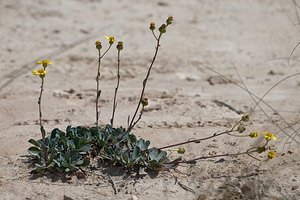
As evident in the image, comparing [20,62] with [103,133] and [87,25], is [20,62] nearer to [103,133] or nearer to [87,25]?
[87,25]

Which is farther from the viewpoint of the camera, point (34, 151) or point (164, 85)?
point (164, 85)

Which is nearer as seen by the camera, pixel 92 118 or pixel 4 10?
pixel 92 118

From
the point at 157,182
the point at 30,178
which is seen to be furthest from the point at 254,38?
the point at 30,178

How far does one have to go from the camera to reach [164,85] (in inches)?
183

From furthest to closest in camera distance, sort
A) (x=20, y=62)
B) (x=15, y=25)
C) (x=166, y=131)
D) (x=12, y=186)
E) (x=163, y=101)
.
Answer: (x=15, y=25), (x=20, y=62), (x=163, y=101), (x=166, y=131), (x=12, y=186)

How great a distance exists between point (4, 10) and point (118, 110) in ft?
10.7

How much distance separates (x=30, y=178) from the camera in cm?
288

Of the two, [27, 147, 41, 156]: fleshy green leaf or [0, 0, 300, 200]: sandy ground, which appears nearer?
[0, 0, 300, 200]: sandy ground

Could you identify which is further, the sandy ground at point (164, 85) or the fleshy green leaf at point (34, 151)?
the fleshy green leaf at point (34, 151)

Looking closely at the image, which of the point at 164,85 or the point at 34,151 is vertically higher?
the point at 164,85

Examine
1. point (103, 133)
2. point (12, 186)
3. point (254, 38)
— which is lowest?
point (12, 186)

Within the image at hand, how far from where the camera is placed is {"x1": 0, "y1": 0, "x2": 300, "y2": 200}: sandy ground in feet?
9.48

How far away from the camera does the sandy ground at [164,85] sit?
289cm

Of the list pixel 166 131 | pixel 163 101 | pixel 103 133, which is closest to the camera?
pixel 103 133
